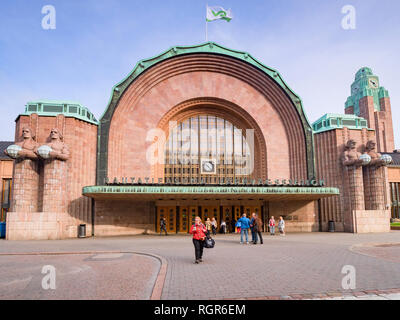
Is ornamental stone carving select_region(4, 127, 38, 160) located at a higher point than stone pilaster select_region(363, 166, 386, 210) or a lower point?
higher

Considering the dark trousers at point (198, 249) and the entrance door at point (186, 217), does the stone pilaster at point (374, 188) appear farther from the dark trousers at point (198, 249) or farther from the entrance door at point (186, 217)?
the dark trousers at point (198, 249)

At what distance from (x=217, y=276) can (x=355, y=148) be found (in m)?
23.4

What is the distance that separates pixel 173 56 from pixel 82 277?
74.4 ft

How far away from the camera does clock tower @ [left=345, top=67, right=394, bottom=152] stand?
2933 inches

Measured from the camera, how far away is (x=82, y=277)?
27.7ft

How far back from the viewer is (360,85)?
7906 cm

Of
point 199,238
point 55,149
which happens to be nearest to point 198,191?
point 55,149

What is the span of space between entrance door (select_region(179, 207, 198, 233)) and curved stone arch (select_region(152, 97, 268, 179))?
13.9 feet

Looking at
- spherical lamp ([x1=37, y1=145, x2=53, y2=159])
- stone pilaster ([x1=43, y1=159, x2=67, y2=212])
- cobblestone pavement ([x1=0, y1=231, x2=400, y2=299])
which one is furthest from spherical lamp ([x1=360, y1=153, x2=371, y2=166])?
spherical lamp ([x1=37, y1=145, x2=53, y2=159])

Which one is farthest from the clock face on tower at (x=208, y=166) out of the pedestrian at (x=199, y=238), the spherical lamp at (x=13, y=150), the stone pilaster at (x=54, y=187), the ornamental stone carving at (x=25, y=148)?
the pedestrian at (x=199, y=238)

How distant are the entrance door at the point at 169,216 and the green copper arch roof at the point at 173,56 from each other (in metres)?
5.70

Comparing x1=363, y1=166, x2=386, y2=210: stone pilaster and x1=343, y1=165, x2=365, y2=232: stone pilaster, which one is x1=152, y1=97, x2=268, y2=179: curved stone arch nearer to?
x1=343, y1=165, x2=365, y2=232: stone pilaster
